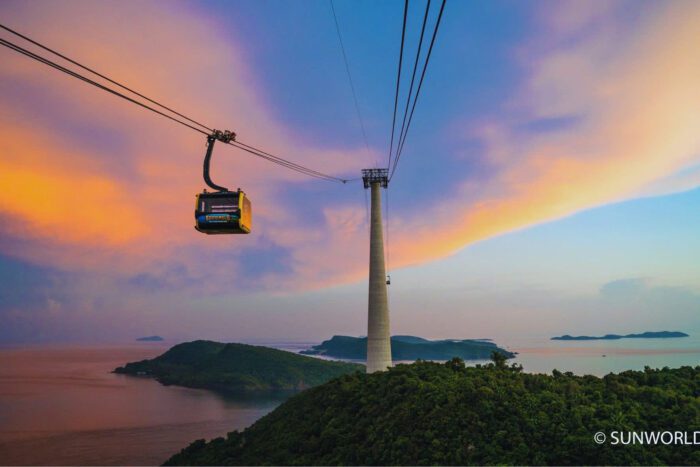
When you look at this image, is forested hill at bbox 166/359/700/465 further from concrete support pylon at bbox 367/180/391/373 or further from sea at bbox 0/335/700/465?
sea at bbox 0/335/700/465

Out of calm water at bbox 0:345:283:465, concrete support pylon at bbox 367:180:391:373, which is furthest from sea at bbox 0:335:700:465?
concrete support pylon at bbox 367:180:391:373

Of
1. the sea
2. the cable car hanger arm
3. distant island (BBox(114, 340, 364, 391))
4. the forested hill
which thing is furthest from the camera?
distant island (BBox(114, 340, 364, 391))

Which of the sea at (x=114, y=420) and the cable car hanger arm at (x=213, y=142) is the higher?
the cable car hanger arm at (x=213, y=142)

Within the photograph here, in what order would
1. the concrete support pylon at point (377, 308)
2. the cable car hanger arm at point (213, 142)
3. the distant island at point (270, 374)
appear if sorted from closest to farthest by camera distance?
the cable car hanger arm at point (213, 142) → the concrete support pylon at point (377, 308) → the distant island at point (270, 374)

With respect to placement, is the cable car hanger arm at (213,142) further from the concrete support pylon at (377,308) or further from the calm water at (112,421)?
the calm water at (112,421)

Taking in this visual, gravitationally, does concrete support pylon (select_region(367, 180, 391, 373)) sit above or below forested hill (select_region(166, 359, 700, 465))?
above

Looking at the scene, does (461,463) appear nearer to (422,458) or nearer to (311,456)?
(422,458)

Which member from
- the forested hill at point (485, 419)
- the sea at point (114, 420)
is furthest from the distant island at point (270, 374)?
the forested hill at point (485, 419)
